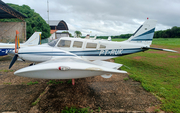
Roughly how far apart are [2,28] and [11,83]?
20488mm

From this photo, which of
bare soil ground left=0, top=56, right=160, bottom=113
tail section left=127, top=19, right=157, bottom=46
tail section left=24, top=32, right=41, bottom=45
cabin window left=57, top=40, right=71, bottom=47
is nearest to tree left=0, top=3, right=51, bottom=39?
tail section left=24, top=32, right=41, bottom=45

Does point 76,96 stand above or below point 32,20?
below

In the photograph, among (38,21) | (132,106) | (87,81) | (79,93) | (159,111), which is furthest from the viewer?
(38,21)

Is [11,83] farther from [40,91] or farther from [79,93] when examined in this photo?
[79,93]

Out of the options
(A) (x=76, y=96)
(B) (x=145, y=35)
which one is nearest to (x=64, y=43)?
(A) (x=76, y=96)

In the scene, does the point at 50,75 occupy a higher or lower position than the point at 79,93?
higher

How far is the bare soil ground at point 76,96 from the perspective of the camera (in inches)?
113

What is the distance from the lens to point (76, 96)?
340cm

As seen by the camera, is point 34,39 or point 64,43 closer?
point 64,43

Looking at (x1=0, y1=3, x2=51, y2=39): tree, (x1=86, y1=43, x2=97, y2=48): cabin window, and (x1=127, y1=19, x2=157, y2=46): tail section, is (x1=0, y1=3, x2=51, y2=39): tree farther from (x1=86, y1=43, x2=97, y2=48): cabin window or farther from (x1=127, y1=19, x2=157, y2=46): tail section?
(x1=127, y1=19, x2=157, y2=46): tail section

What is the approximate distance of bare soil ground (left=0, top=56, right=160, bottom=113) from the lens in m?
2.86

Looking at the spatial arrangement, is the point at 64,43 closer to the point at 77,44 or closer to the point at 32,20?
the point at 77,44

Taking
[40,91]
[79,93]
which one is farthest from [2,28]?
[79,93]

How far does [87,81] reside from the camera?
4676 mm
